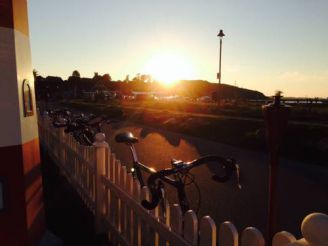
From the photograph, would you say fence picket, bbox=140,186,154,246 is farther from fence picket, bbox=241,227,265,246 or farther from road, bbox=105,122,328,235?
road, bbox=105,122,328,235

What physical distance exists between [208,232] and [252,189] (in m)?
5.00

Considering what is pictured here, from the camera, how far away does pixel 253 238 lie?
1998 mm

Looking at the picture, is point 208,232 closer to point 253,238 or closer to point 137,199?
point 253,238

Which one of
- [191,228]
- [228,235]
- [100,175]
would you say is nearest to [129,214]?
[100,175]

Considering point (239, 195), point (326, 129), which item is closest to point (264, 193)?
point (239, 195)

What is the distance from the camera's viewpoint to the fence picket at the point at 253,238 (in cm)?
195

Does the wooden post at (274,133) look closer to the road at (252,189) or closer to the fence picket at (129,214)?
the fence picket at (129,214)

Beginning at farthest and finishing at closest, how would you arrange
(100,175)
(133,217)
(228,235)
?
(100,175)
(133,217)
(228,235)

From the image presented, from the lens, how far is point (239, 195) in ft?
22.2

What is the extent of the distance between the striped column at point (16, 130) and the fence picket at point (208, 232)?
2.02 meters

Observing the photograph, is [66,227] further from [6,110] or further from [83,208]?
[6,110]

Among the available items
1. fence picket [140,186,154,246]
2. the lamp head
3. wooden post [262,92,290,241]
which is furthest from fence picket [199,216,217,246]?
the lamp head

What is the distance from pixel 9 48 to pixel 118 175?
1769mm

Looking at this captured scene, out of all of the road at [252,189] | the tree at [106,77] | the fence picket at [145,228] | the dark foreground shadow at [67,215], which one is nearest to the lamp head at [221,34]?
the road at [252,189]
